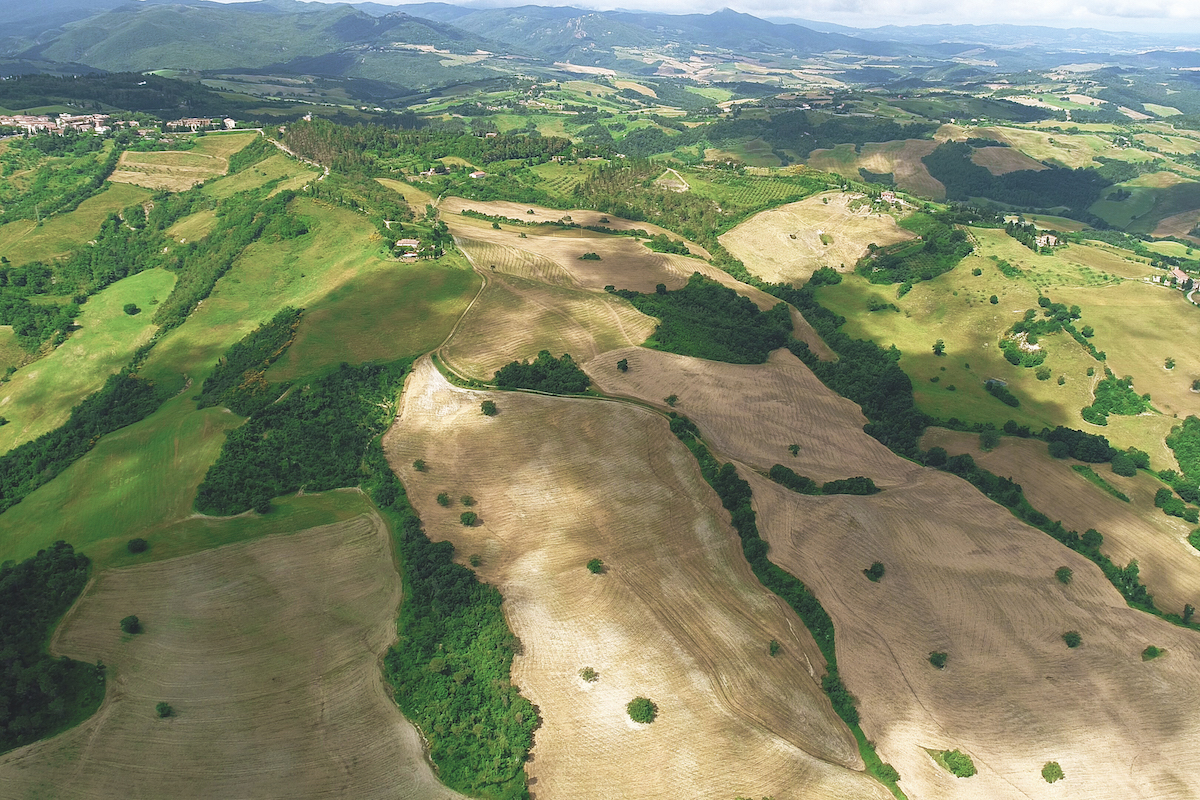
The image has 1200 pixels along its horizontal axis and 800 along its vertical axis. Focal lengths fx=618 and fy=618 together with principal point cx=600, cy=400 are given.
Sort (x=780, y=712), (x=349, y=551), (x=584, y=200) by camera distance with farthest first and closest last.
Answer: (x=584, y=200), (x=349, y=551), (x=780, y=712)

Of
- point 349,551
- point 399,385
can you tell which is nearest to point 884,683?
point 349,551

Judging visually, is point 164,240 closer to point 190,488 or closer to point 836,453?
point 190,488

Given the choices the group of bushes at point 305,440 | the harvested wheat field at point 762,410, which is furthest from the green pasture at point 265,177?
the harvested wheat field at point 762,410

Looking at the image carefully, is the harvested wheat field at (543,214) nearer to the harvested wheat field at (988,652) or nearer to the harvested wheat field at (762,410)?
the harvested wheat field at (762,410)

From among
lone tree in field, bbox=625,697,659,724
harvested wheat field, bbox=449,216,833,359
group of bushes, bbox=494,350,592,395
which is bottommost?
lone tree in field, bbox=625,697,659,724

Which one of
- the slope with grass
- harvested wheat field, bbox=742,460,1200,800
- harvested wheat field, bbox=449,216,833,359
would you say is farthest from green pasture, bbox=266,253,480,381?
harvested wheat field, bbox=742,460,1200,800

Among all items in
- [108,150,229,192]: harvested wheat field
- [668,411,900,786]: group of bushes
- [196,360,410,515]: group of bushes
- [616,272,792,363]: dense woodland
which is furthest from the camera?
[108,150,229,192]: harvested wheat field

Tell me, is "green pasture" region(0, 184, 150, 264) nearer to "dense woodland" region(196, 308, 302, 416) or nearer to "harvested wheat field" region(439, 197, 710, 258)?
"dense woodland" region(196, 308, 302, 416)

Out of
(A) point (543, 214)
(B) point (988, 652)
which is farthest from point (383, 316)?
(B) point (988, 652)
